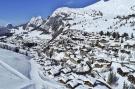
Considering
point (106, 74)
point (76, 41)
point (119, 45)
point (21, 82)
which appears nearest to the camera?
point (21, 82)

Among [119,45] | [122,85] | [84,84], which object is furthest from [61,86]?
[119,45]

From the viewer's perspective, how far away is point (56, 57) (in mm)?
93625

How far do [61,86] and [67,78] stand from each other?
5.25m

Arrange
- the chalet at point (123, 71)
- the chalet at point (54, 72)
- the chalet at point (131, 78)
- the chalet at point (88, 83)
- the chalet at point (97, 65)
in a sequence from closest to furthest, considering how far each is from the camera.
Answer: the chalet at point (88, 83)
the chalet at point (131, 78)
the chalet at point (123, 71)
the chalet at point (54, 72)
the chalet at point (97, 65)

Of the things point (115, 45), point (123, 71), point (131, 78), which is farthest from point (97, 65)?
point (115, 45)

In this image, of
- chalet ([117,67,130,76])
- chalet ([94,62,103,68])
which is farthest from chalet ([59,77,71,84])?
chalet ([94,62,103,68])

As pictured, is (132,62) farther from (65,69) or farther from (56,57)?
(56,57)

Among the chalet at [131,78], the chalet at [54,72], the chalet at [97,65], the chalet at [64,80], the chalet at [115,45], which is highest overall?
the chalet at [115,45]

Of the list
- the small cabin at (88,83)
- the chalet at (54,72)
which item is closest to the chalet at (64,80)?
the small cabin at (88,83)

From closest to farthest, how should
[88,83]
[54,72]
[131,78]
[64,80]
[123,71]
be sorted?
[88,83]
[64,80]
[131,78]
[123,71]
[54,72]

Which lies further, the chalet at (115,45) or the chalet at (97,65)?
the chalet at (115,45)

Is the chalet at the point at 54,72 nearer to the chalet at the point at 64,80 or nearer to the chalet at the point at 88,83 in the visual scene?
the chalet at the point at 64,80

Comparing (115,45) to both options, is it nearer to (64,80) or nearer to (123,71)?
(123,71)

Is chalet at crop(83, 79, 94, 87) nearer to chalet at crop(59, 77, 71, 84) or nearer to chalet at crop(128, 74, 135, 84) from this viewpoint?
chalet at crop(59, 77, 71, 84)
